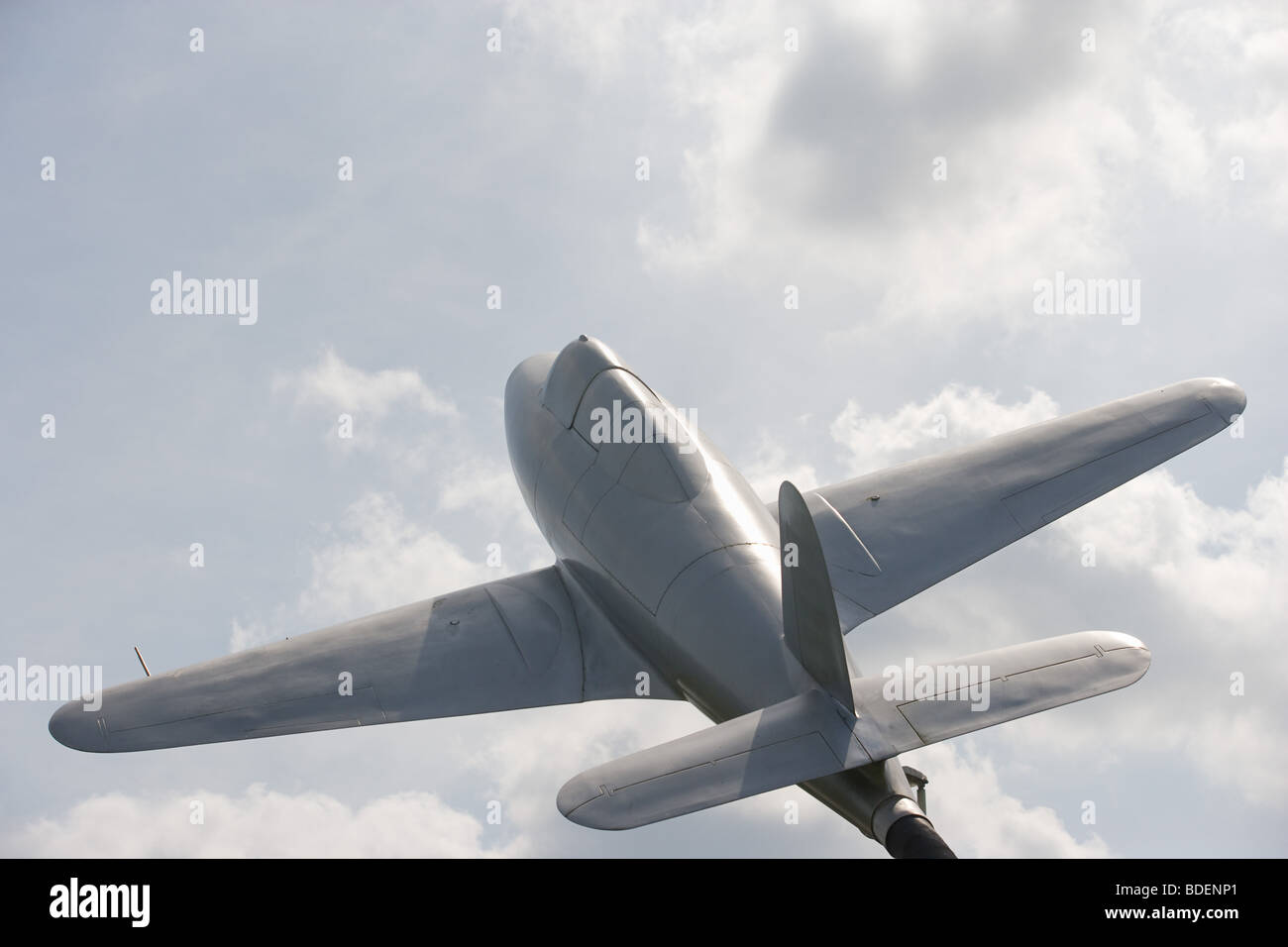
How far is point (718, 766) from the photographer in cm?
1143

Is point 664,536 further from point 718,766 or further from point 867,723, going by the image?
point 718,766

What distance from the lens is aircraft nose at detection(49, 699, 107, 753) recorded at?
47.4ft

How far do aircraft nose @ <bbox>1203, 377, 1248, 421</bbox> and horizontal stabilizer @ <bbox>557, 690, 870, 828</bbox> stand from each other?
1269 cm

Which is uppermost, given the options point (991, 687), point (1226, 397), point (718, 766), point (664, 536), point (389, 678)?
point (1226, 397)

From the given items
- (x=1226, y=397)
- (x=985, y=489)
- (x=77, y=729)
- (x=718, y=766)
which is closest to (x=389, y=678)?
(x=77, y=729)

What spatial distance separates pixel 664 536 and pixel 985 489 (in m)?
6.69

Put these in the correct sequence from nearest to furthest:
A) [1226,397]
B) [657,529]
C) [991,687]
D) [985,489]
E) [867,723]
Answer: [991,687], [867,723], [657,529], [985,489], [1226,397]

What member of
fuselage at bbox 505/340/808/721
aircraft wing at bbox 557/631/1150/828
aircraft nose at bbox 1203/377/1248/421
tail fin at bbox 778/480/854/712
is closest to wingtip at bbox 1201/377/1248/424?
aircraft nose at bbox 1203/377/1248/421

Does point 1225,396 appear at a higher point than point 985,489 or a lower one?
higher

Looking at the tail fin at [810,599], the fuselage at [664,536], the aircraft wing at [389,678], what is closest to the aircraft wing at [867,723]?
the tail fin at [810,599]

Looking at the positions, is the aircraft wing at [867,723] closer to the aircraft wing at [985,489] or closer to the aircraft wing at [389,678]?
the aircraft wing at [389,678]

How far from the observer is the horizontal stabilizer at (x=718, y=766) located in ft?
35.5

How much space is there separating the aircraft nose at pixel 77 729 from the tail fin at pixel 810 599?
9288mm

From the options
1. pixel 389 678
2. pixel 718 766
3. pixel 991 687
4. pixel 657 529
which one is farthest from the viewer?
pixel 657 529
